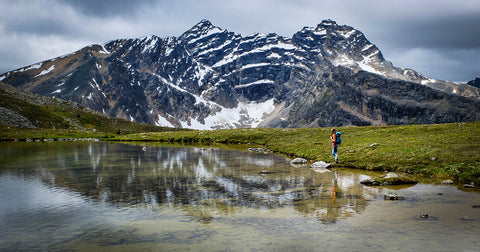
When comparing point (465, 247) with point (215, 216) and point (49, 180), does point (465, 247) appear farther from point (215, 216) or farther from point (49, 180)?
point (49, 180)

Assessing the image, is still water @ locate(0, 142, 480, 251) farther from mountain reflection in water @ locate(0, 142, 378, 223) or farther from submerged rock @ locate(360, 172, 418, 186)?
submerged rock @ locate(360, 172, 418, 186)

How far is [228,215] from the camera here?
14.0 meters

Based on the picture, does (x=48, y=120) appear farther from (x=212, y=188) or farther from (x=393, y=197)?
(x=393, y=197)

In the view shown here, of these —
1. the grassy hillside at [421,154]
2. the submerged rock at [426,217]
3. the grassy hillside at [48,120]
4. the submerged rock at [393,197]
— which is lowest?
the submerged rock at [426,217]

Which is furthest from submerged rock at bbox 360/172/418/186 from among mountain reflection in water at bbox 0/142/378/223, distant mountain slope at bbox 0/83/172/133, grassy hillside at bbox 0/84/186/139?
distant mountain slope at bbox 0/83/172/133

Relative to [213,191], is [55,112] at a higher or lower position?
higher

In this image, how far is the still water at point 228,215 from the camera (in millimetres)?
10766

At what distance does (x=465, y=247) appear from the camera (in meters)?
10.1

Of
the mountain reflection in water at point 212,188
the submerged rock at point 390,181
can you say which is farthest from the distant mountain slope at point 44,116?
the submerged rock at point 390,181

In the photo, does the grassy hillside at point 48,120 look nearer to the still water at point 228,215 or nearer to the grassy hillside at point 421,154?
the still water at point 228,215

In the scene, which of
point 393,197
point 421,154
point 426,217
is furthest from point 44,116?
point 426,217

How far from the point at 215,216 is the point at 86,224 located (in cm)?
530

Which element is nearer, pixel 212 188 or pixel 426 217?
pixel 426 217

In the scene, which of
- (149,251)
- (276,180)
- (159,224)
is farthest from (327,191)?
(149,251)
